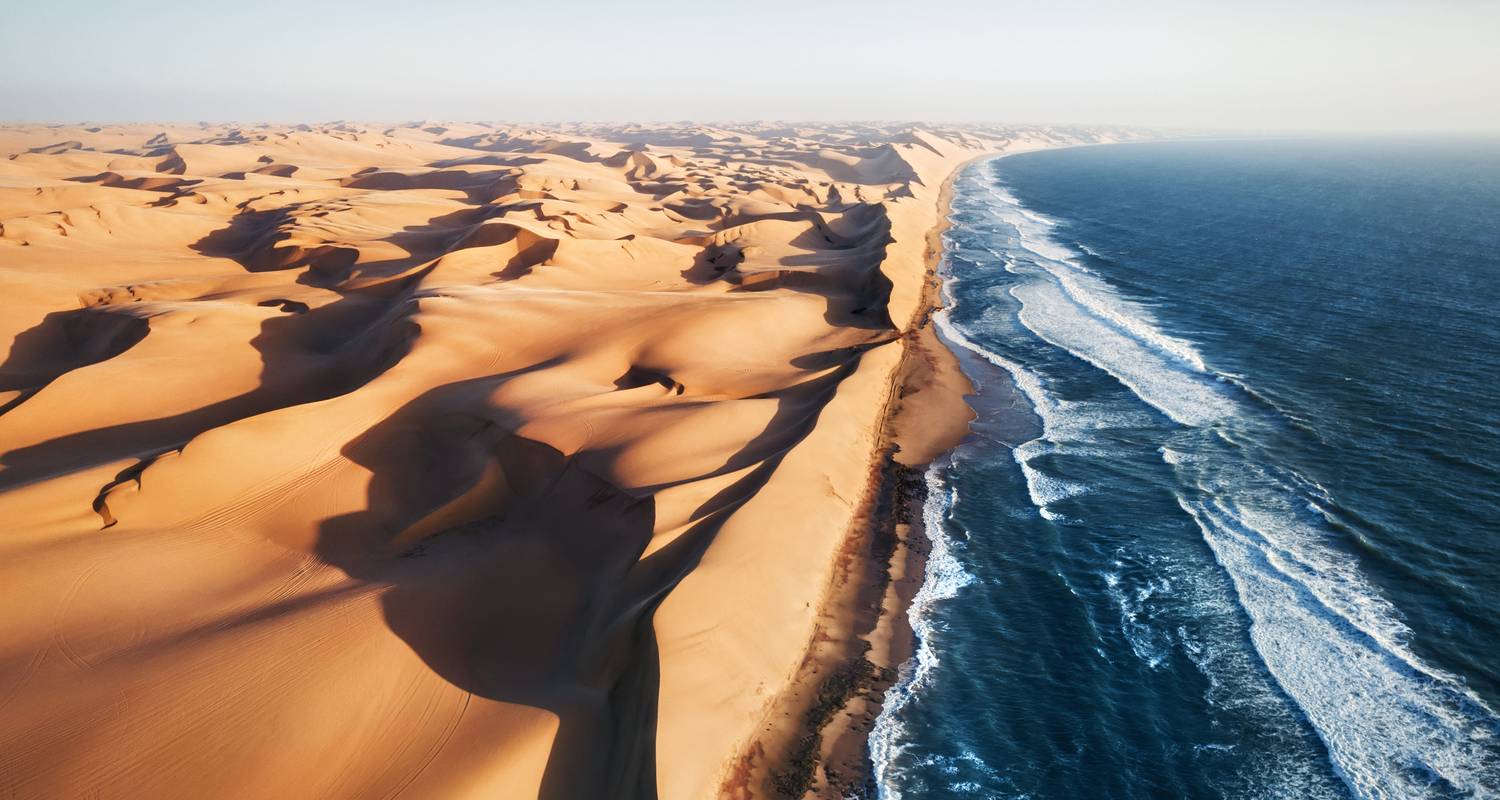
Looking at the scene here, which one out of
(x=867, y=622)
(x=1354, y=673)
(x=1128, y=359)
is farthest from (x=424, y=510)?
(x=1128, y=359)

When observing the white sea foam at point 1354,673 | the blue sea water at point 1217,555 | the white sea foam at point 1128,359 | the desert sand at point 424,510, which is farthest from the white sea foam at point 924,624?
the white sea foam at point 1128,359

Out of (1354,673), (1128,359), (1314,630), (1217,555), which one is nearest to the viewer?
(1354,673)

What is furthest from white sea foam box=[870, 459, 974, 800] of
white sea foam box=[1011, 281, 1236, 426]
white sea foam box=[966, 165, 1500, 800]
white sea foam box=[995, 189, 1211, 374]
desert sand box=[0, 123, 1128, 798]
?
white sea foam box=[995, 189, 1211, 374]

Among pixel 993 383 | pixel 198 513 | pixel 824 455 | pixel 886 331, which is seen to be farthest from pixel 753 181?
pixel 198 513

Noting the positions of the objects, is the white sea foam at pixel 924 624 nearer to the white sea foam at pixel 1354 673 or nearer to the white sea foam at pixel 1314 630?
the white sea foam at pixel 1314 630

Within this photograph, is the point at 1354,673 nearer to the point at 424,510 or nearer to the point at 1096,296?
the point at 424,510
